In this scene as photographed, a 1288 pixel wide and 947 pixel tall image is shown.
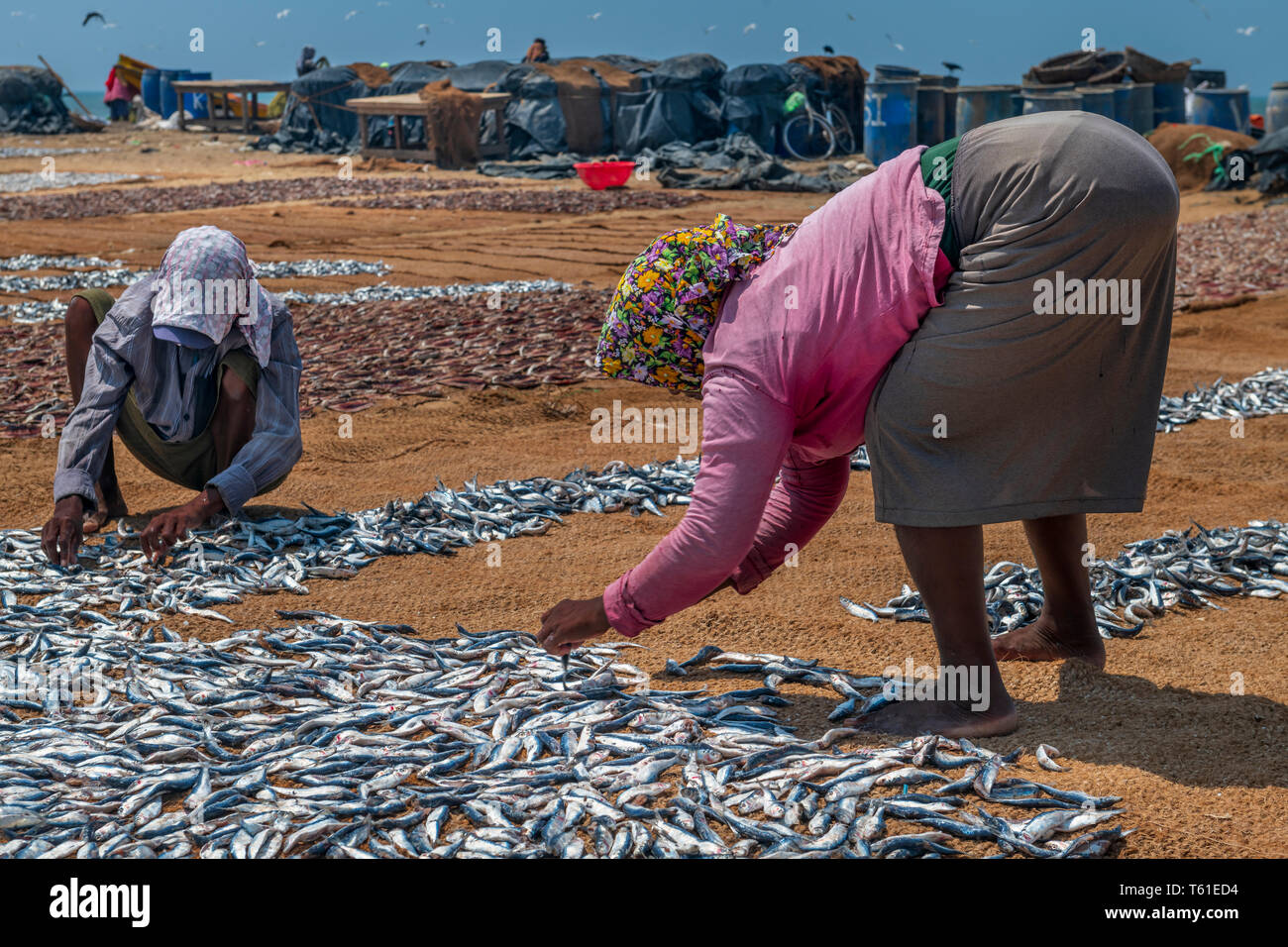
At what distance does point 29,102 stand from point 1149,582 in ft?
136

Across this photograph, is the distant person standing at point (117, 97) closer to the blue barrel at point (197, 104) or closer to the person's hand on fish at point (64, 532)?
the blue barrel at point (197, 104)

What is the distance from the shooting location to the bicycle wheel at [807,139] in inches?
1093

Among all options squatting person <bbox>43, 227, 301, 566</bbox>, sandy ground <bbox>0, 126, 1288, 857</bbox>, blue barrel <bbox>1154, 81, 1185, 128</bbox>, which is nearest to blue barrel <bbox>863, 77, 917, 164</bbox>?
blue barrel <bbox>1154, 81, 1185, 128</bbox>

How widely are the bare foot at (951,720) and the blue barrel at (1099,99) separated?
20.2 metres

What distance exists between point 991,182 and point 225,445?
345 cm

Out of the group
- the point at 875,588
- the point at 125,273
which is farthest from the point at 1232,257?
the point at 125,273

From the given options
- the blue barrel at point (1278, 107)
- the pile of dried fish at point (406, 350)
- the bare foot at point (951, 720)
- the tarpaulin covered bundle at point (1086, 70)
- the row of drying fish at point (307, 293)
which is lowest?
the bare foot at point (951, 720)

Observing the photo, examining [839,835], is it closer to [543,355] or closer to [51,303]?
[543,355]

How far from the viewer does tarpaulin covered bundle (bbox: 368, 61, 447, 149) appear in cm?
2995

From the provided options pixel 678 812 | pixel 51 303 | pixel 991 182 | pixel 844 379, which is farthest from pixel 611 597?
pixel 51 303

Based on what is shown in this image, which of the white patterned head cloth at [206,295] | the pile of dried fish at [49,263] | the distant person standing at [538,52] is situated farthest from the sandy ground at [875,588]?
the distant person standing at [538,52]

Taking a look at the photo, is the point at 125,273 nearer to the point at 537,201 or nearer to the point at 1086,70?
the point at 537,201

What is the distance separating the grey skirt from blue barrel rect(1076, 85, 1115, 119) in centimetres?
→ 2008

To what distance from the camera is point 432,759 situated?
3.06 meters
